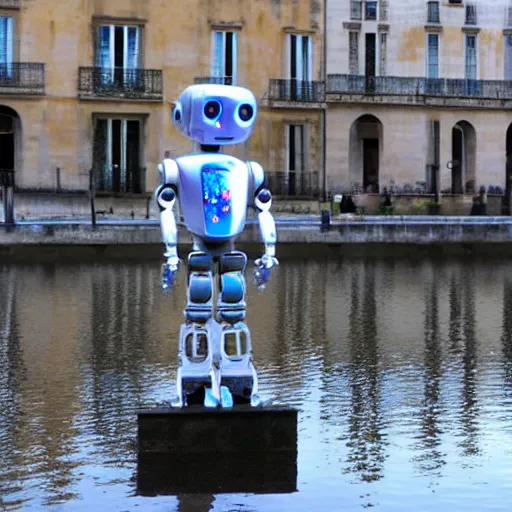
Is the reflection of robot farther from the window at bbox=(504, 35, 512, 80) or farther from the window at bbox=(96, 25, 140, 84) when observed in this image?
the window at bbox=(504, 35, 512, 80)

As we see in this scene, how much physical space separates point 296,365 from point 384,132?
1423 inches

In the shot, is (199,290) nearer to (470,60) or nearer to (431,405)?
(431,405)

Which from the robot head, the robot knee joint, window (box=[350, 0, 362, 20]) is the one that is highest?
window (box=[350, 0, 362, 20])

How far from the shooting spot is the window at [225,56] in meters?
43.8

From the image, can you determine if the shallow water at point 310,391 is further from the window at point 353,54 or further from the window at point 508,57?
the window at point 508,57

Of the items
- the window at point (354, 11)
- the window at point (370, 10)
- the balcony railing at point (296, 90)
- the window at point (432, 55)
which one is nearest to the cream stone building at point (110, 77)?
the balcony railing at point (296, 90)

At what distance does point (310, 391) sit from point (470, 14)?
40.9 meters

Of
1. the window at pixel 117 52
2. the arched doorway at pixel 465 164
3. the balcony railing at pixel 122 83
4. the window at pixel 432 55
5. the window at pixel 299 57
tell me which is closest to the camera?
the balcony railing at pixel 122 83

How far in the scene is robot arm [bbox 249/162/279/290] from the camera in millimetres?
10266

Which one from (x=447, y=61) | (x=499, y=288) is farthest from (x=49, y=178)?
(x=499, y=288)

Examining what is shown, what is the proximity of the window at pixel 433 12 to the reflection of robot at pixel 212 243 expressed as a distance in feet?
137

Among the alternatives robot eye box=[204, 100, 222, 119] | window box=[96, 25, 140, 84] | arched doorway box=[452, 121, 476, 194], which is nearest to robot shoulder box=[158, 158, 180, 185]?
robot eye box=[204, 100, 222, 119]

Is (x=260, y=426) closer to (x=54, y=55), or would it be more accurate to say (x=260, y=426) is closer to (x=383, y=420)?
(x=383, y=420)

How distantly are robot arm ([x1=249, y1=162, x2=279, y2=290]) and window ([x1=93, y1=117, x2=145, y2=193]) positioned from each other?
108 ft
